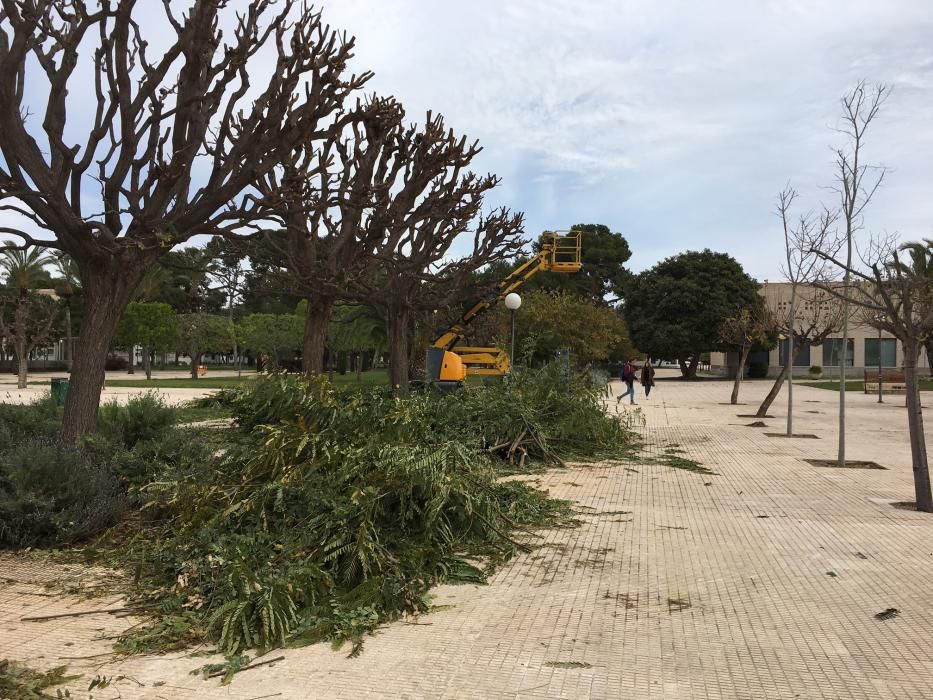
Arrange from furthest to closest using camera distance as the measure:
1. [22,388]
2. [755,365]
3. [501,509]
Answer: [755,365], [22,388], [501,509]

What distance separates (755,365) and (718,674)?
56.4 m

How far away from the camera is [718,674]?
3850 mm

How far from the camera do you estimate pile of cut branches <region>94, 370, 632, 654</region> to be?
176 inches

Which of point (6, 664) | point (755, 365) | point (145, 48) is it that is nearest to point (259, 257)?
point (145, 48)

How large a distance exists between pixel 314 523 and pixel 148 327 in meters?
50.1

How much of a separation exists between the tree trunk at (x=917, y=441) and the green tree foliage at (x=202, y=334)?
1988 inches

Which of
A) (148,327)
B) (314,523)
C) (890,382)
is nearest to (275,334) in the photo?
(148,327)

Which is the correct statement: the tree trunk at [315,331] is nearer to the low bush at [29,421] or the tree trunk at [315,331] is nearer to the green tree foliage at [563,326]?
the low bush at [29,421]

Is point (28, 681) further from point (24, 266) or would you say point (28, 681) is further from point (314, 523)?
point (24, 266)

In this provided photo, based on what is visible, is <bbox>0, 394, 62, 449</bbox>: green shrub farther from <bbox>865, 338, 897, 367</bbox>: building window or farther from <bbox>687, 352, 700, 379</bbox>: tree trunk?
<bbox>865, 338, 897, 367</bbox>: building window

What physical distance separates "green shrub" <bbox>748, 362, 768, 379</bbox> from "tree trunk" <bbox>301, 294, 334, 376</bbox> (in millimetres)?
45842

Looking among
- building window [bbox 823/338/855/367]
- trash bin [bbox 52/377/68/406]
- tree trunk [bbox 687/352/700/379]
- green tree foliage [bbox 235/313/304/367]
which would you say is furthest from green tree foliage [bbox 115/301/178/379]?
building window [bbox 823/338/855/367]

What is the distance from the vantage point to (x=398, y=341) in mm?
19531

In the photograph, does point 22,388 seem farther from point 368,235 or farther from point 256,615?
point 256,615
